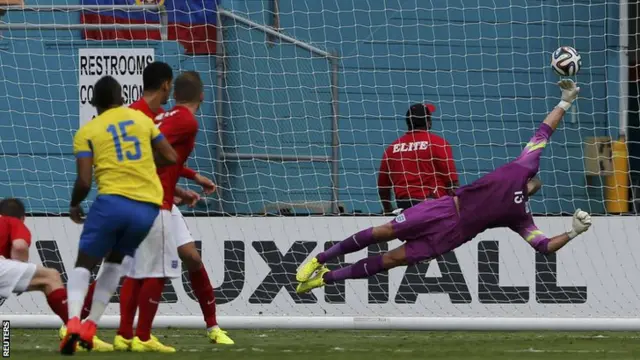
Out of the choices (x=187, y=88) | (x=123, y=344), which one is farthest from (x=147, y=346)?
(x=187, y=88)

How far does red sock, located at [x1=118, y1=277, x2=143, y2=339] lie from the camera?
9.75 m

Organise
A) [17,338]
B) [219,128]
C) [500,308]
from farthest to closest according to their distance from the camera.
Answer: [219,128], [500,308], [17,338]

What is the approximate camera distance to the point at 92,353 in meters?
9.39

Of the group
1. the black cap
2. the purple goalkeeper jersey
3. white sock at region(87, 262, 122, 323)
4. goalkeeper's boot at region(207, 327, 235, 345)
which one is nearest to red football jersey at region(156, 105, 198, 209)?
white sock at region(87, 262, 122, 323)

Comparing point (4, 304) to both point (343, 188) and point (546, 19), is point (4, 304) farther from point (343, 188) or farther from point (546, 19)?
point (546, 19)

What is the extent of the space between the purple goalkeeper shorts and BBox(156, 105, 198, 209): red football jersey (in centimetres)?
247

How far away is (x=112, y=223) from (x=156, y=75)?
124cm

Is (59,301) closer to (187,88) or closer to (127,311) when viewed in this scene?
(127,311)

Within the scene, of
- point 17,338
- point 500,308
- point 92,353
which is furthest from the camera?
point 500,308

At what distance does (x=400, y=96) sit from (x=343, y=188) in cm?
127

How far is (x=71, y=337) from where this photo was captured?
8.45 metres

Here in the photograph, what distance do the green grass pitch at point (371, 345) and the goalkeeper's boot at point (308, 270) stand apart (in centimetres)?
45

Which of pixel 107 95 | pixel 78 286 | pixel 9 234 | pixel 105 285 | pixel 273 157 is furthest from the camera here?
pixel 273 157

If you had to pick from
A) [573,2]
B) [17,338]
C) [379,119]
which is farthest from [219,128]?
[573,2]
